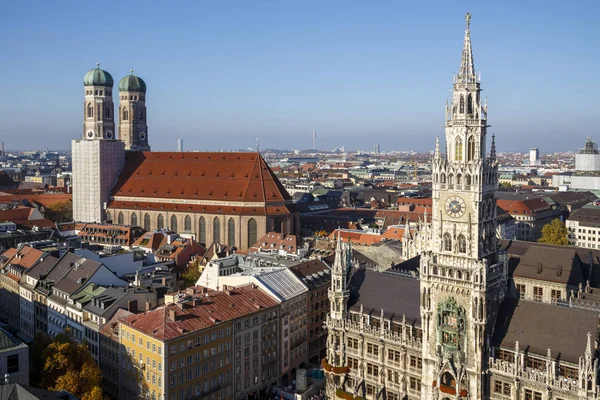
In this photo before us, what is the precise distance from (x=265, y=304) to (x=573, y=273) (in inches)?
1937

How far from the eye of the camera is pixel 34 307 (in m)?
104

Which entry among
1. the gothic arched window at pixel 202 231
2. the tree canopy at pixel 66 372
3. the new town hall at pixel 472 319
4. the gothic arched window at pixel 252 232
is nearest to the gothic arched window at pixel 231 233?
the gothic arched window at pixel 252 232

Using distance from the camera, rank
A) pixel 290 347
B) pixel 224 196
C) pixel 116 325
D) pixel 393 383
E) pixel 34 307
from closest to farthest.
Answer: pixel 393 383 < pixel 116 325 < pixel 290 347 < pixel 34 307 < pixel 224 196

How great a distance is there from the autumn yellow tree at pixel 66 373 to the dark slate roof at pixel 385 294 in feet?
108

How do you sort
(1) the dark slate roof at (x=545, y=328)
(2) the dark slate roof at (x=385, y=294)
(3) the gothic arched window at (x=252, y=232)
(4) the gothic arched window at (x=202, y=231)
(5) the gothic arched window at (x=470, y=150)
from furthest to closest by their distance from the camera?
(4) the gothic arched window at (x=202, y=231) < (3) the gothic arched window at (x=252, y=232) < (2) the dark slate roof at (x=385, y=294) < (5) the gothic arched window at (x=470, y=150) < (1) the dark slate roof at (x=545, y=328)

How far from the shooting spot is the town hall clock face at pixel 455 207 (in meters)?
65.0

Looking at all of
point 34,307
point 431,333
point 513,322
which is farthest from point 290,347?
point 34,307

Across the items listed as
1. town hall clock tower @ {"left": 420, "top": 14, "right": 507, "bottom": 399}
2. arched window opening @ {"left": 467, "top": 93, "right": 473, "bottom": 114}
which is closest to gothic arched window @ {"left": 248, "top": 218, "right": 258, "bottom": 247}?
town hall clock tower @ {"left": 420, "top": 14, "right": 507, "bottom": 399}

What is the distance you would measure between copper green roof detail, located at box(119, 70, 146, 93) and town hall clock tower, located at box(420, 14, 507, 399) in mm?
146060

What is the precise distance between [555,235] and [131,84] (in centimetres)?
13170

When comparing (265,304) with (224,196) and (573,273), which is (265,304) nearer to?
(573,273)

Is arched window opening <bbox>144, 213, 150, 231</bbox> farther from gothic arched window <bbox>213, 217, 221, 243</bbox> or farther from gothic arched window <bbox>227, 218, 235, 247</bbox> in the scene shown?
gothic arched window <bbox>227, 218, 235, 247</bbox>

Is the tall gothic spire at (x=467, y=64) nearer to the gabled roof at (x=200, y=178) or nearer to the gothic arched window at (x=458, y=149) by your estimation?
the gothic arched window at (x=458, y=149)

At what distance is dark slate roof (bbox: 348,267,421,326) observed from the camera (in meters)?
75.6
